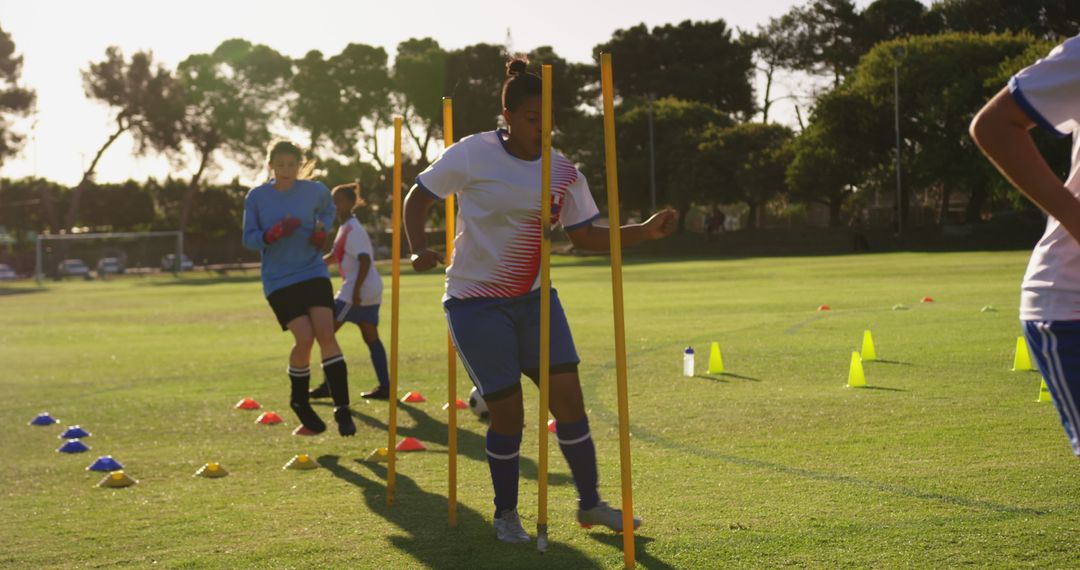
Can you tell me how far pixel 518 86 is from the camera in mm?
5742

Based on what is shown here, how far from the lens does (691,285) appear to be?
3209 cm

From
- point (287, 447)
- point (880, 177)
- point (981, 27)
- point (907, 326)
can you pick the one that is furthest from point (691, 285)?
point (981, 27)

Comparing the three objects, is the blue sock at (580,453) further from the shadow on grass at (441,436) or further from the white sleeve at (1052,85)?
the white sleeve at (1052,85)

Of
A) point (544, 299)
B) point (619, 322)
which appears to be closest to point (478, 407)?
point (544, 299)

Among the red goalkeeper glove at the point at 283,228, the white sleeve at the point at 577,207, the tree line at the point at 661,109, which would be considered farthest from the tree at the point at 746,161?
the white sleeve at the point at 577,207

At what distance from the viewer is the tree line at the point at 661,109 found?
65000 mm

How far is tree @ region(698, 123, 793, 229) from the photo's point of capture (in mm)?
77000

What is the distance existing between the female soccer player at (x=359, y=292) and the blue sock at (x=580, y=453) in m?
6.02

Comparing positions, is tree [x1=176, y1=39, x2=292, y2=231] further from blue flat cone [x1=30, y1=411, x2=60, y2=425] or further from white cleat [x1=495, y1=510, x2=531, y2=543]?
white cleat [x1=495, y1=510, x2=531, y2=543]

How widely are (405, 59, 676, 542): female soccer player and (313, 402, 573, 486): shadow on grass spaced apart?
1.41 metres

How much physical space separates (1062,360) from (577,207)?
2.92 meters

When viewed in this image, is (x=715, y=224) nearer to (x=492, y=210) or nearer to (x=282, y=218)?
(x=282, y=218)

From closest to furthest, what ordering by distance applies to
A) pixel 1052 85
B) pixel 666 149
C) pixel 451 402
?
pixel 1052 85, pixel 451 402, pixel 666 149

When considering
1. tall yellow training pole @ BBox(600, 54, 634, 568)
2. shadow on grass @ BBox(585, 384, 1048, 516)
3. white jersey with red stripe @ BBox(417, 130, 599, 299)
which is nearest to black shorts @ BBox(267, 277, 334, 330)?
shadow on grass @ BBox(585, 384, 1048, 516)
